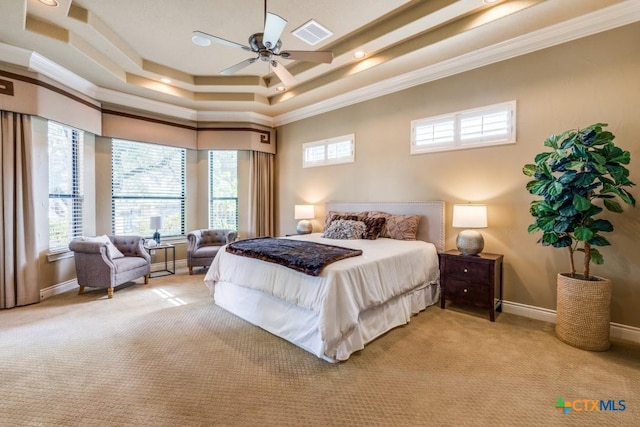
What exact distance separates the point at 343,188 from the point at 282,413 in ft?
12.5

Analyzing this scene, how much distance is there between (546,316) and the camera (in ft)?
10.4

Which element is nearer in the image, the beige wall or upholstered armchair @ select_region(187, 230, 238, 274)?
the beige wall

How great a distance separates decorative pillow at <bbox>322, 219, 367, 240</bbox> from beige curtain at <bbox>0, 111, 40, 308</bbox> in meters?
3.84

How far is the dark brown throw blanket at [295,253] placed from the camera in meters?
2.52

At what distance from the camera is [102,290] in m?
4.30

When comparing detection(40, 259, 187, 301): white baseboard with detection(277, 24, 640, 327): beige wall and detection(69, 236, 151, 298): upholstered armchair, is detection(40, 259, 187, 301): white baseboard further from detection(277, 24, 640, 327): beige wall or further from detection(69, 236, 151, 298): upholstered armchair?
detection(277, 24, 640, 327): beige wall

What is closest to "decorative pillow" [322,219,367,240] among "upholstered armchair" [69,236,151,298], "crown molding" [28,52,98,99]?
"upholstered armchair" [69,236,151,298]

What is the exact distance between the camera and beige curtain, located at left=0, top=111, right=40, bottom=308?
346 centimetres

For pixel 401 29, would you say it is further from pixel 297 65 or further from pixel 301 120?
pixel 301 120

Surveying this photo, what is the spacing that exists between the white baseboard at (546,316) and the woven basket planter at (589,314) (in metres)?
0.35

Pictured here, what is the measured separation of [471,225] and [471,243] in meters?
0.21

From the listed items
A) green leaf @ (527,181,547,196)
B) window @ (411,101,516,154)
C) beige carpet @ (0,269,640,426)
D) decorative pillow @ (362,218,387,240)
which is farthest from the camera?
decorative pillow @ (362,218,387,240)

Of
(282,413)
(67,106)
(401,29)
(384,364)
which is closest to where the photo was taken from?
(282,413)

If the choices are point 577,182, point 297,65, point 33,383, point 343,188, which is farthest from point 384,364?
point 297,65
